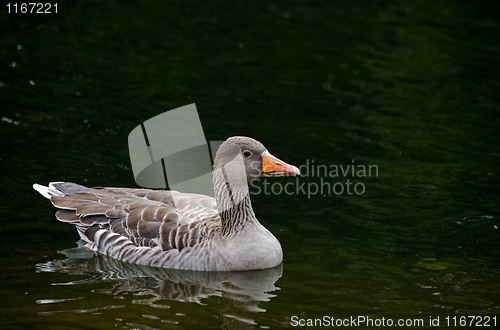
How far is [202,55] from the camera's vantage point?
67.2 ft

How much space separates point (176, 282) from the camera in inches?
385

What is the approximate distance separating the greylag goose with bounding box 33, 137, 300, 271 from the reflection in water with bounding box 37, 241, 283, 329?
0.15m

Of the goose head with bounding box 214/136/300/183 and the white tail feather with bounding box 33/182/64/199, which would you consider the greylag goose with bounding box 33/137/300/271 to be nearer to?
the goose head with bounding box 214/136/300/183

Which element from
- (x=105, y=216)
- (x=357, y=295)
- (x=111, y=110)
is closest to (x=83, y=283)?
(x=105, y=216)

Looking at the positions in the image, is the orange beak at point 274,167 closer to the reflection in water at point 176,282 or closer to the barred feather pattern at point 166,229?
the barred feather pattern at point 166,229

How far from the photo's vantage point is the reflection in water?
9.08m

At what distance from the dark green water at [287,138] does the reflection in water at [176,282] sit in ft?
0.11

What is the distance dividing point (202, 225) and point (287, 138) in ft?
18.5

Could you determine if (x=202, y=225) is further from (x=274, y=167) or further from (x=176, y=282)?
(x=274, y=167)

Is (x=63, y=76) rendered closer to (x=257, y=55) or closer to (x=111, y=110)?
(x=111, y=110)

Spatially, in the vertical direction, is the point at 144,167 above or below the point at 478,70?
below

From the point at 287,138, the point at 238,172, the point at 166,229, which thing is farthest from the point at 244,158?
the point at 287,138

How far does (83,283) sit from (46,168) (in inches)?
171

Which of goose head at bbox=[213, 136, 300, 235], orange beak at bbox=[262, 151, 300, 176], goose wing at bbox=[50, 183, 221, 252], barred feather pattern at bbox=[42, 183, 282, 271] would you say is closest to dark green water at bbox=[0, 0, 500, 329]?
barred feather pattern at bbox=[42, 183, 282, 271]
